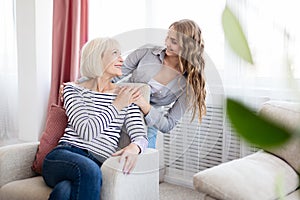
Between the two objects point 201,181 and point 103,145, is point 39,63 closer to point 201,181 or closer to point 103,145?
point 103,145

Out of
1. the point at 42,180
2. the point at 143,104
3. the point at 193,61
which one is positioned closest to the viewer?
the point at 193,61

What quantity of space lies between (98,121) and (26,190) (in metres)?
0.45

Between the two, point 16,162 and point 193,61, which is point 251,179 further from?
point 16,162

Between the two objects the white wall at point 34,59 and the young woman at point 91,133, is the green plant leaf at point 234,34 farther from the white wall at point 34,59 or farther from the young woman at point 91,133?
the white wall at point 34,59

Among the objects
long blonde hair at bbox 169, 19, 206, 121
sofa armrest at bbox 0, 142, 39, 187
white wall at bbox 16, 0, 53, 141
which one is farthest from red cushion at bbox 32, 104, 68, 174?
white wall at bbox 16, 0, 53, 141

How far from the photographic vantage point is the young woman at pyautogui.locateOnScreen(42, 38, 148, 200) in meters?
1.75

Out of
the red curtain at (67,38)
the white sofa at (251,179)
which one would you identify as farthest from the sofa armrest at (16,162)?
the red curtain at (67,38)

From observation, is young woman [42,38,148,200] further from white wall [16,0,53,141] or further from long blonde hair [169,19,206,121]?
white wall [16,0,53,141]

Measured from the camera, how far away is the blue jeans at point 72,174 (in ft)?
5.86

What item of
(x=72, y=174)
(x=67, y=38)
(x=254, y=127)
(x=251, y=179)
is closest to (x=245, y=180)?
(x=251, y=179)

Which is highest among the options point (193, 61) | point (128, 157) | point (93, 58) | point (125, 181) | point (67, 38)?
point (193, 61)

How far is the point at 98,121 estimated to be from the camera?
1820mm

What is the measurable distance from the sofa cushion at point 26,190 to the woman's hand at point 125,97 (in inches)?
19.1

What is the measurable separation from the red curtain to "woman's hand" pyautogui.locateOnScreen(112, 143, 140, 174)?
65.1 inches
